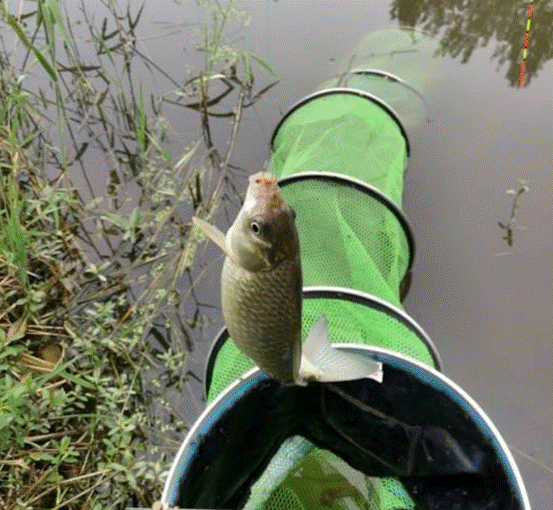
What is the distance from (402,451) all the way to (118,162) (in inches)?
96.3

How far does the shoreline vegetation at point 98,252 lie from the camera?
2.39 metres

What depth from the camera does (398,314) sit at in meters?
2.19

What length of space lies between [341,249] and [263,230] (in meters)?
1.34

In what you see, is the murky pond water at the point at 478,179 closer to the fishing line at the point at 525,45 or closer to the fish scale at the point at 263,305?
the fishing line at the point at 525,45

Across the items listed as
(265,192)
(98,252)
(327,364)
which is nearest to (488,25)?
(98,252)

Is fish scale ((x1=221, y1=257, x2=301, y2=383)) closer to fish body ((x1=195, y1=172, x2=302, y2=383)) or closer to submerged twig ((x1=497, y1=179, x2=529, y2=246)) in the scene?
fish body ((x1=195, y1=172, x2=302, y2=383))

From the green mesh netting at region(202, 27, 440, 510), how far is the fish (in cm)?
77

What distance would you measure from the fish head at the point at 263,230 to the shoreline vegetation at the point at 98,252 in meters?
1.29

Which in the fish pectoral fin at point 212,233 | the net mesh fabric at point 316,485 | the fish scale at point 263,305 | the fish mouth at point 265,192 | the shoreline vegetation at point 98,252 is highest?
the fish mouth at point 265,192

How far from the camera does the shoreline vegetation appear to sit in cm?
239

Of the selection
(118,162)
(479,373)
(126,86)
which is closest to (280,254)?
(479,373)

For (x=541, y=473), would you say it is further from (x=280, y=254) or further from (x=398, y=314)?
(x=280, y=254)

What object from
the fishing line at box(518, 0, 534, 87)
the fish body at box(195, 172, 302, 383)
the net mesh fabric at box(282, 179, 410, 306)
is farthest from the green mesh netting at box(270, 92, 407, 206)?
the fish body at box(195, 172, 302, 383)

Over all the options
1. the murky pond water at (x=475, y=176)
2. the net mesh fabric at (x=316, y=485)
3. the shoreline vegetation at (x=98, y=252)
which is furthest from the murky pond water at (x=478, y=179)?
the net mesh fabric at (x=316, y=485)
